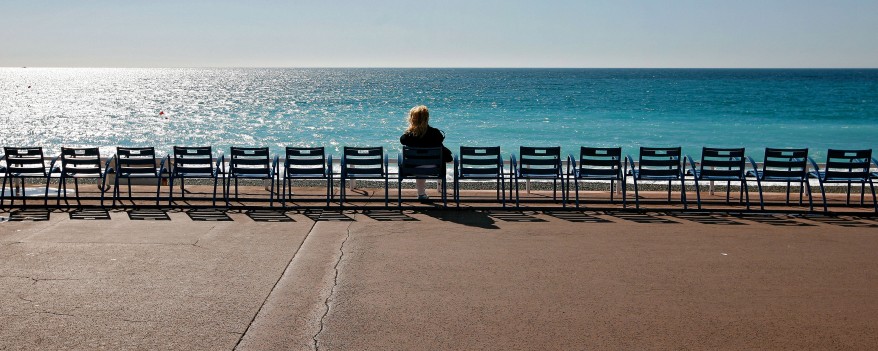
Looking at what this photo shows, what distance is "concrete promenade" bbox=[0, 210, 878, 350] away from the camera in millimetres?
5871

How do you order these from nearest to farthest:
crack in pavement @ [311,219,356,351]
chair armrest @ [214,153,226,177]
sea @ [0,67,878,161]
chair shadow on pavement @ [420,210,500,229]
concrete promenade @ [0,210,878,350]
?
crack in pavement @ [311,219,356,351] < concrete promenade @ [0,210,878,350] < chair shadow on pavement @ [420,210,500,229] < chair armrest @ [214,153,226,177] < sea @ [0,67,878,161]

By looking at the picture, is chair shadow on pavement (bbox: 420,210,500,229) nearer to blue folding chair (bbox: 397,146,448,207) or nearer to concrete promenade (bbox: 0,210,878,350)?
concrete promenade (bbox: 0,210,878,350)

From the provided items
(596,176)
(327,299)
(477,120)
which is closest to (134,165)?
(327,299)

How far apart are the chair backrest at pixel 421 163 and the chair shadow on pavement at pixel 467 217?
651 millimetres

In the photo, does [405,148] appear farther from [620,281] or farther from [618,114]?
[618,114]

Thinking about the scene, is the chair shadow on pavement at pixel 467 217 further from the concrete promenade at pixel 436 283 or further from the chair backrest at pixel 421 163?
the chair backrest at pixel 421 163

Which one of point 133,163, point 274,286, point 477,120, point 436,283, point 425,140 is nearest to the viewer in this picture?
point 274,286

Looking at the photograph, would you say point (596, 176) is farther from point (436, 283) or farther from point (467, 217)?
point (436, 283)

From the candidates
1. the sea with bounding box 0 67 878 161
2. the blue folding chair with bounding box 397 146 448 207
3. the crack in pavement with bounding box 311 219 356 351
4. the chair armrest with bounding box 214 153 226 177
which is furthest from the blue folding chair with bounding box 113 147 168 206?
the sea with bounding box 0 67 878 161

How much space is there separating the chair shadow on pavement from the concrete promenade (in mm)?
71

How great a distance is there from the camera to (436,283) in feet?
23.6

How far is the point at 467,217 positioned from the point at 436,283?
10.7 feet

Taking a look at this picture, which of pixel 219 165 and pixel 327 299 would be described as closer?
pixel 327 299

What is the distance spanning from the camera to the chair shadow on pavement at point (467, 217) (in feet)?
32.7
